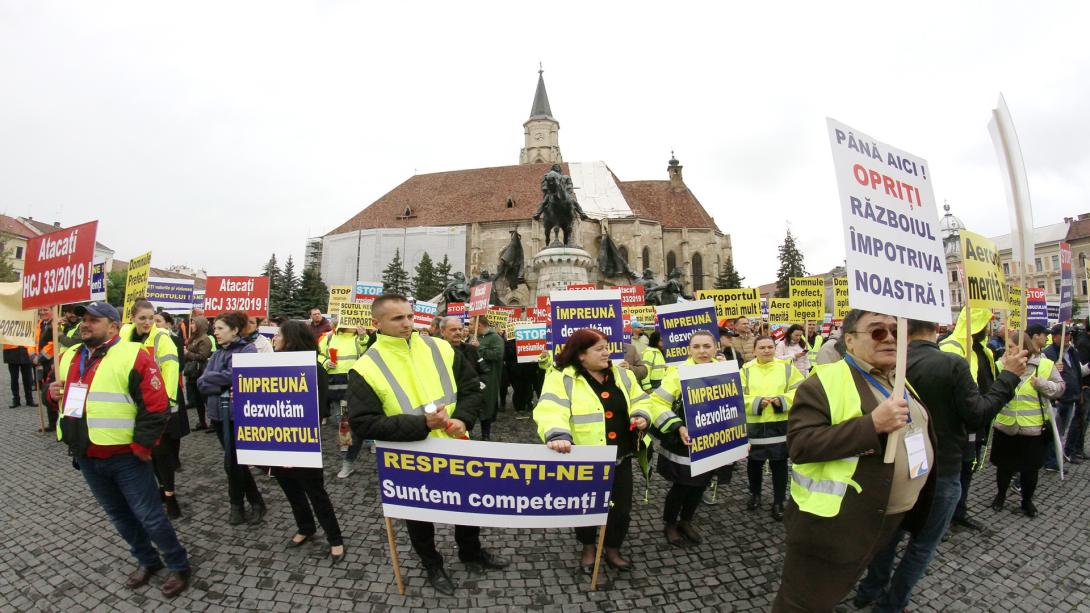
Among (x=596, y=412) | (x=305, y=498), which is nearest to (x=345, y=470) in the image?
(x=305, y=498)

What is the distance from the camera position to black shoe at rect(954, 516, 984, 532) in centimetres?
440

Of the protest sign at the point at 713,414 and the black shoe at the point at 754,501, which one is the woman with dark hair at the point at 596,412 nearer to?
the protest sign at the point at 713,414

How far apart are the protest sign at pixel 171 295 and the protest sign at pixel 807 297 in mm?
12233

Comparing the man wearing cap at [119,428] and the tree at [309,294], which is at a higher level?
the tree at [309,294]

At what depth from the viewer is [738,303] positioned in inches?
377

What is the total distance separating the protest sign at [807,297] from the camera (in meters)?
9.32

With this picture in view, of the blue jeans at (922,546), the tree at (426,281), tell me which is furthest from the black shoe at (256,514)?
the tree at (426,281)

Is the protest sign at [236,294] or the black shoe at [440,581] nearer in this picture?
the black shoe at [440,581]

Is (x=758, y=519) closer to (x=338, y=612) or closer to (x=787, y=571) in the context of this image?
(x=787, y=571)

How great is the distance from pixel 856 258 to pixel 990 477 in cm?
566

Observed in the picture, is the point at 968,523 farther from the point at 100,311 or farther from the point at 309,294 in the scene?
the point at 309,294

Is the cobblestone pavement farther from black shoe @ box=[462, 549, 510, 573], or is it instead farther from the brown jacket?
the brown jacket

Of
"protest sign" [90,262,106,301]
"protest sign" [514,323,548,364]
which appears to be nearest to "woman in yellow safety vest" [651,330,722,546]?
"protest sign" [514,323,548,364]

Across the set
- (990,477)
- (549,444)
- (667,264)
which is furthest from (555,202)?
(667,264)
